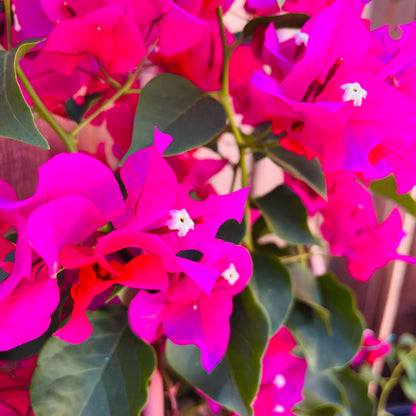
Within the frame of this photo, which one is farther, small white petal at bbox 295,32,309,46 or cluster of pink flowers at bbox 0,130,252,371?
small white petal at bbox 295,32,309,46

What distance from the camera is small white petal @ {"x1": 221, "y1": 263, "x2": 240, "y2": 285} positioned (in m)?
0.38

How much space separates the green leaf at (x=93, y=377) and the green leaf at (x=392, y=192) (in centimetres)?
33

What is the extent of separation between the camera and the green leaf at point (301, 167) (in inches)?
18.1

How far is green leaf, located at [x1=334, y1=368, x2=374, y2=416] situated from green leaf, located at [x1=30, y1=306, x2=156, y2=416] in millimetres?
446

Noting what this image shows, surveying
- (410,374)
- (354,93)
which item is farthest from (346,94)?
(410,374)

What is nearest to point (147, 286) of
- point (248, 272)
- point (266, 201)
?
point (248, 272)

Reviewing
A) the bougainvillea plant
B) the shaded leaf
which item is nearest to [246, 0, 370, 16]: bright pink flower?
the bougainvillea plant

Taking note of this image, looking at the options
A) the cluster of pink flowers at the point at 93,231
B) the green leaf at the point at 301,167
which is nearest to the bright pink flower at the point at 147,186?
the cluster of pink flowers at the point at 93,231

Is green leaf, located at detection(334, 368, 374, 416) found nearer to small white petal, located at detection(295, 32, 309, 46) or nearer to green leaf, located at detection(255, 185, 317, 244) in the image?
green leaf, located at detection(255, 185, 317, 244)

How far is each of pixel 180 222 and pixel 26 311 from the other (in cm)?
11

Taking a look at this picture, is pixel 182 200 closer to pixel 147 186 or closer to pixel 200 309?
pixel 147 186

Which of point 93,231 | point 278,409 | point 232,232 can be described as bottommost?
point 278,409

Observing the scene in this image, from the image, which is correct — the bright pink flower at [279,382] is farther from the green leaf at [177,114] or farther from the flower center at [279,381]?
the green leaf at [177,114]

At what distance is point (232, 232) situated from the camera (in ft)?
1.51
